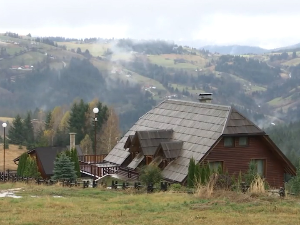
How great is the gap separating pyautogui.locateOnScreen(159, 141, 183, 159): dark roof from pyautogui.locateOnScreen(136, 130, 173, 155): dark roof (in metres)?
1.08

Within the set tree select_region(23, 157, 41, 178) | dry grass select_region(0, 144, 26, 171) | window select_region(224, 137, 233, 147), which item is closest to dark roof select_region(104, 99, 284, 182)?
window select_region(224, 137, 233, 147)

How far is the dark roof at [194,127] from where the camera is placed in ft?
103

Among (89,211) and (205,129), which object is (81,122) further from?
(89,211)

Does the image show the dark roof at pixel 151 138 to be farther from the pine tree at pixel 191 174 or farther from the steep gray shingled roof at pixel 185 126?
the pine tree at pixel 191 174

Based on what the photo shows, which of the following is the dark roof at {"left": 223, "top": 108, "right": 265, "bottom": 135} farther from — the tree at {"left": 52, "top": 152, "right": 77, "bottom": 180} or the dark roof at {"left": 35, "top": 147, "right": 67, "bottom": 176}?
the dark roof at {"left": 35, "top": 147, "right": 67, "bottom": 176}

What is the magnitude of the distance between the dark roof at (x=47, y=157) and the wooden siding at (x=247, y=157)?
20.0 metres

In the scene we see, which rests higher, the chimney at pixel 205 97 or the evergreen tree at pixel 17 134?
the chimney at pixel 205 97

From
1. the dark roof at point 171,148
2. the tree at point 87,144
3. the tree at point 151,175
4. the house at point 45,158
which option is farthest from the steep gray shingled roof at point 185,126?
the tree at point 87,144

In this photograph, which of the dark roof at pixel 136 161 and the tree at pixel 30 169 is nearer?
the dark roof at pixel 136 161

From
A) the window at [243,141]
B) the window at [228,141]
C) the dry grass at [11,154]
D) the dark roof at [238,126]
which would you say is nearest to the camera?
the dark roof at [238,126]

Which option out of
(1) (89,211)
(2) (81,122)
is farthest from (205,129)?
(2) (81,122)

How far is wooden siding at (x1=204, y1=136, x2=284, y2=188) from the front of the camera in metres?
32.0

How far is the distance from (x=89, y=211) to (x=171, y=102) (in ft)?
69.9

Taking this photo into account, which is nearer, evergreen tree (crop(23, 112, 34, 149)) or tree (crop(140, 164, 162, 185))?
tree (crop(140, 164, 162, 185))
